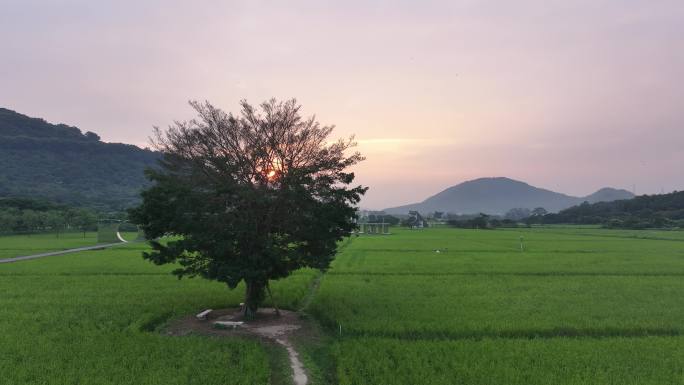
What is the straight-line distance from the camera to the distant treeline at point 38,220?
64750mm

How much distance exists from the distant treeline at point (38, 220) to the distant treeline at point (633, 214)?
106 metres

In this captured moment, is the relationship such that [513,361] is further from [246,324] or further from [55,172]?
[55,172]

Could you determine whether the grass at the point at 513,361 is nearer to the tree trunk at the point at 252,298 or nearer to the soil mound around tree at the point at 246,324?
the soil mound around tree at the point at 246,324

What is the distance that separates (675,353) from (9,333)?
17.6 meters

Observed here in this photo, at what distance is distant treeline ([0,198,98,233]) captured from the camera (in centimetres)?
6475

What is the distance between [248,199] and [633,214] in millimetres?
129029

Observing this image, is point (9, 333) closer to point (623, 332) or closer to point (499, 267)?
point (623, 332)

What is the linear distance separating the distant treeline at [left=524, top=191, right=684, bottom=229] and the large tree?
9991 centimetres

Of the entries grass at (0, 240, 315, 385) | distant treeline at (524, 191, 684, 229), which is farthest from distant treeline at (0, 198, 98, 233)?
distant treeline at (524, 191, 684, 229)

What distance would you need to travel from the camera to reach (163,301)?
16.8 metres

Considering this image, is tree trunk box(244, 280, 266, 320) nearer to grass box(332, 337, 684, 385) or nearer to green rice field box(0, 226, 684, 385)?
green rice field box(0, 226, 684, 385)

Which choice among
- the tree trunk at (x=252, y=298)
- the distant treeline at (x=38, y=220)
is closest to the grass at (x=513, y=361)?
the tree trunk at (x=252, y=298)

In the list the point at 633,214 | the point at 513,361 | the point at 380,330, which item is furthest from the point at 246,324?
the point at 633,214

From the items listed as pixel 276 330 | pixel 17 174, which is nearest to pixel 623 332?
pixel 276 330
